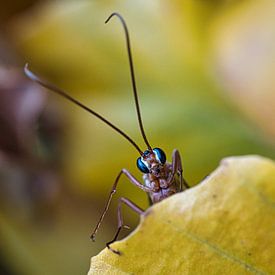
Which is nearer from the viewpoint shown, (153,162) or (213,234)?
(213,234)

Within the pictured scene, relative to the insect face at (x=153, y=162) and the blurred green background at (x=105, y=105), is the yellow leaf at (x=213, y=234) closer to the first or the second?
the insect face at (x=153, y=162)

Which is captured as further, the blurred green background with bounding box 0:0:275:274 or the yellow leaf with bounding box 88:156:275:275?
the blurred green background with bounding box 0:0:275:274

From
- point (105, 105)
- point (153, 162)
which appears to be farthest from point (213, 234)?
point (105, 105)

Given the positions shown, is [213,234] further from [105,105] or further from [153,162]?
[105,105]

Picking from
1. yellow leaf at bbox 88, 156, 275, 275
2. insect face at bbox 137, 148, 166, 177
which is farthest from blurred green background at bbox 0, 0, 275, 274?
yellow leaf at bbox 88, 156, 275, 275

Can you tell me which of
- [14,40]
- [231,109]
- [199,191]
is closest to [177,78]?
[231,109]

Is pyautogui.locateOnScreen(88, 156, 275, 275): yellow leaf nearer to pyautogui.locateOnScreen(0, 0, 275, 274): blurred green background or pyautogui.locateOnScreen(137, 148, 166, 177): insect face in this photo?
pyautogui.locateOnScreen(137, 148, 166, 177): insect face
